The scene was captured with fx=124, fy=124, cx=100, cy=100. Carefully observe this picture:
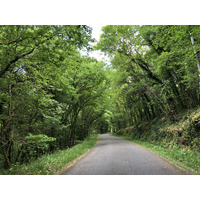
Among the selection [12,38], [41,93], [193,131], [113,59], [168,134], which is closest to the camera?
[12,38]

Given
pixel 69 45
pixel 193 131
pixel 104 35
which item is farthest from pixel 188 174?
pixel 104 35

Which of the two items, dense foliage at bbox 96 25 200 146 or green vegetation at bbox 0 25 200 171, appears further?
dense foliage at bbox 96 25 200 146

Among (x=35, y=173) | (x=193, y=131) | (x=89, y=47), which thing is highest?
(x=89, y=47)

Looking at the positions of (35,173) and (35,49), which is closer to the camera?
(35,49)

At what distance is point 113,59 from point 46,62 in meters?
10.6

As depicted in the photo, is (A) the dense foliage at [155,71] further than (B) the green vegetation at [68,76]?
Yes

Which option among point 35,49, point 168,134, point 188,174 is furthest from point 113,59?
point 188,174

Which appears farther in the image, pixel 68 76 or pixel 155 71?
pixel 155 71

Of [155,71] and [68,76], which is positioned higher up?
[155,71]

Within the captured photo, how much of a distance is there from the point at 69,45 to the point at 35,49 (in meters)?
1.05

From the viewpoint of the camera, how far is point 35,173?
4426 millimetres

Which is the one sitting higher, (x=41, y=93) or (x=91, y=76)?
(x=91, y=76)

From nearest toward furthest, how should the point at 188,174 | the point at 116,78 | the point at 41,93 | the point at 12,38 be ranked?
the point at 12,38
the point at 188,174
the point at 41,93
the point at 116,78

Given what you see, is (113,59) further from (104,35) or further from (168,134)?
(168,134)
